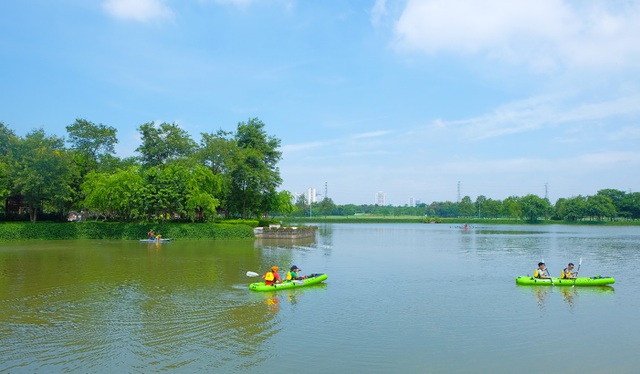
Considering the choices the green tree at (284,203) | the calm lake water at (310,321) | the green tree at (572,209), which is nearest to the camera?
the calm lake water at (310,321)

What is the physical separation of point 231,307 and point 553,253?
30392mm

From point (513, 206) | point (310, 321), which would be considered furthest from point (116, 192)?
point (513, 206)

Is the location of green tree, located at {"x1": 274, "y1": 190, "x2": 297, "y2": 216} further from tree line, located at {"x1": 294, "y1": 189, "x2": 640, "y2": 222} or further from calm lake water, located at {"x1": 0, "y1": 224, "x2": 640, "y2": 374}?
tree line, located at {"x1": 294, "y1": 189, "x2": 640, "y2": 222}

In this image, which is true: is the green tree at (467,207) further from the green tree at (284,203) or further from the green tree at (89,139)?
the green tree at (89,139)

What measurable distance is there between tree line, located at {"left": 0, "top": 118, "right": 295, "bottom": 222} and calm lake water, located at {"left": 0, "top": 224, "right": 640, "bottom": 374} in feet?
57.7

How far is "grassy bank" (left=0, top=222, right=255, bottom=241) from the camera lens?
45.1 metres

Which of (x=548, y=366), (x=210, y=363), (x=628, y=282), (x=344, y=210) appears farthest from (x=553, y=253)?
(x=344, y=210)

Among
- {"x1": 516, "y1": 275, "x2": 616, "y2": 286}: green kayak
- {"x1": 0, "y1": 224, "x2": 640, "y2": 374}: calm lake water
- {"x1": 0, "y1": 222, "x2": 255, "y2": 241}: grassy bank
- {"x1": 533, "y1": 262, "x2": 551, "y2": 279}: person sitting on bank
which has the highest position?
{"x1": 0, "y1": 222, "x2": 255, "y2": 241}: grassy bank

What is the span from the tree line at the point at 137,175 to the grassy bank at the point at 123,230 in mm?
1380

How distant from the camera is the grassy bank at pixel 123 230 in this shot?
45.1 metres

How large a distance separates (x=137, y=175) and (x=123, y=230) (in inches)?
214

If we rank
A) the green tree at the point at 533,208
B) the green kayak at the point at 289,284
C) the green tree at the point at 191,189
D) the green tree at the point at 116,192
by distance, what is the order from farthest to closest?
1. the green tree at the point at 533,208
2. the green tree at the point at 191,189
3. the green tree at the point at 116,192
4. the green kayak at the point at 289,284

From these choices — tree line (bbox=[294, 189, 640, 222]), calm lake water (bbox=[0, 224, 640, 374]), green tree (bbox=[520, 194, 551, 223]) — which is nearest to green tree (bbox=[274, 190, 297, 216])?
calm lake water (bbox=[0, 224, 640, 374])

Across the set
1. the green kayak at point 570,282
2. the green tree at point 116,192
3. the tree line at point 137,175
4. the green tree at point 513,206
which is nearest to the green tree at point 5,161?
the tree line at point 137,175
